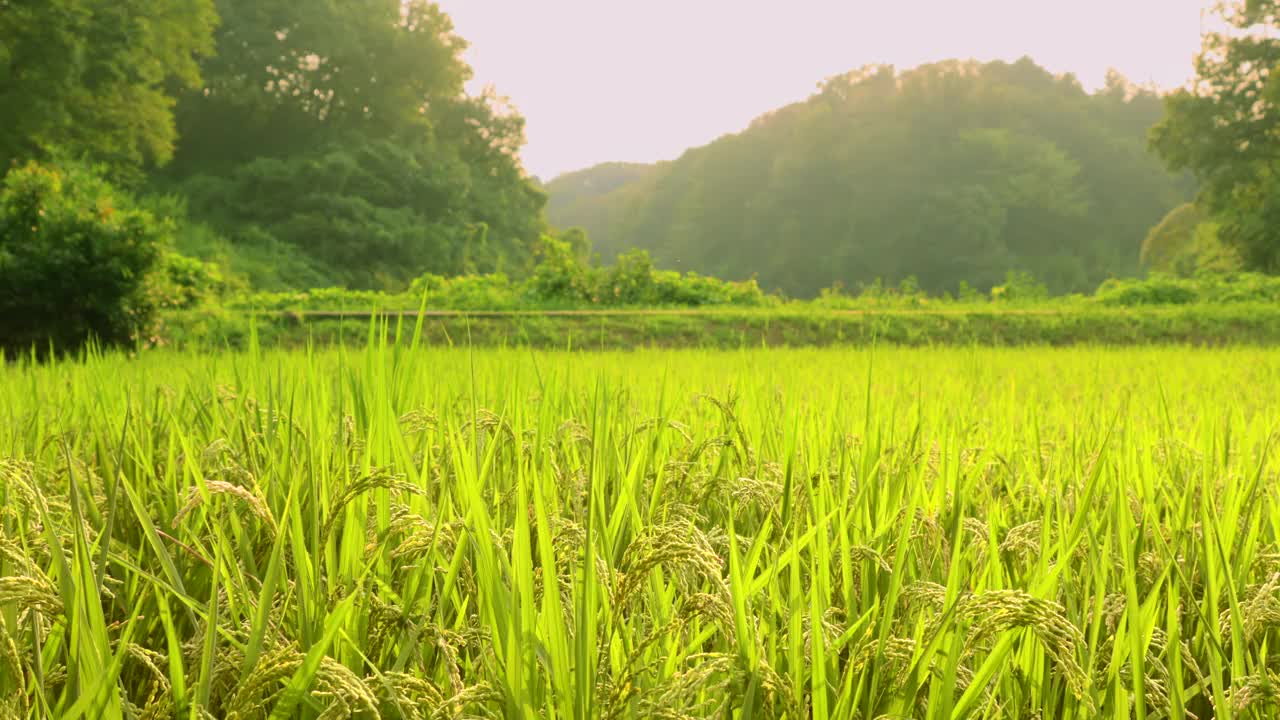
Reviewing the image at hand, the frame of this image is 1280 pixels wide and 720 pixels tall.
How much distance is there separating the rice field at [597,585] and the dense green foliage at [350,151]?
21.9 metres

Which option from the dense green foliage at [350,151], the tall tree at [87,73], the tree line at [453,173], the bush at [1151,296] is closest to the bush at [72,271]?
the tree line at [453,173]

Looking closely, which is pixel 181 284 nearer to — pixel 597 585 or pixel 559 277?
pixel 559 277

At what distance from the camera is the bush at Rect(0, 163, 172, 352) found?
564 cm

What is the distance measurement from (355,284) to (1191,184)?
160 ft

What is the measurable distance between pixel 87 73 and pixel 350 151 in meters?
9.16

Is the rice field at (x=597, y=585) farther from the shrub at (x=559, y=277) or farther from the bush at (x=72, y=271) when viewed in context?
the shrub at (x=559, y=277)

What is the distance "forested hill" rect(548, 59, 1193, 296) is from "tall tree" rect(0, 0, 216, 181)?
31767 mm

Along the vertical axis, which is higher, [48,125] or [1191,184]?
[1191,184]

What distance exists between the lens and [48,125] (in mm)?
17297

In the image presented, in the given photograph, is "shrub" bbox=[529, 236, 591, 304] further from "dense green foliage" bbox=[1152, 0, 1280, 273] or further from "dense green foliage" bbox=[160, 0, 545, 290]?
"dense green foliage" bbox=[1152, 0, 1280, 273]

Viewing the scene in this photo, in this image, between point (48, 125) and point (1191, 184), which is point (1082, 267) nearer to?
point (1191, 184)

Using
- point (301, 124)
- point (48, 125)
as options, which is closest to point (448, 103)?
point (301, 124)

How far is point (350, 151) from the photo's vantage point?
26.6m

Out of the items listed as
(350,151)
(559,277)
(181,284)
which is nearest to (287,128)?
(350,151)
